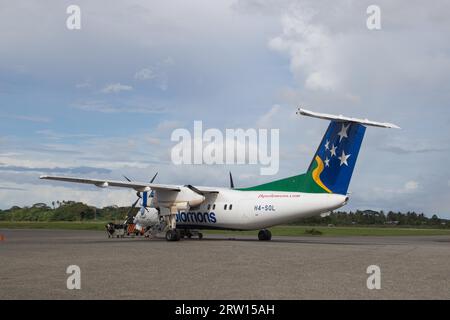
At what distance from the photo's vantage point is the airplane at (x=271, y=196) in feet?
99.0

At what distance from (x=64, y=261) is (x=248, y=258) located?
721 cm

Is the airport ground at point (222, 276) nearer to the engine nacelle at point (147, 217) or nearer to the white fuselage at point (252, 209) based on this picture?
the white fuselage at point (252, 209)

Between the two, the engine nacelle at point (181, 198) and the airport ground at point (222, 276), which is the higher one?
Result: the engine nacelle at point (181, 198)

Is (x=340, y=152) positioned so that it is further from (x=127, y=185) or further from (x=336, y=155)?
(x=127, y=185)

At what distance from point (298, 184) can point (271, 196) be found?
2109mm

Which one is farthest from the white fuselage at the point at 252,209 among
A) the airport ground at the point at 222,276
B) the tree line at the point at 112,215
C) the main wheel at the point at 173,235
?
the tree line at the point at 112,215

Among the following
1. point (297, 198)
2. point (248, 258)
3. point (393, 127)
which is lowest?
point (248, 258)

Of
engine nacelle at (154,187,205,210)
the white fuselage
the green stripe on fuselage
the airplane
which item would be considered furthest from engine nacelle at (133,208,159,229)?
the green stripe on fuselage

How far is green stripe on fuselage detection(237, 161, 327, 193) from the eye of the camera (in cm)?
3094

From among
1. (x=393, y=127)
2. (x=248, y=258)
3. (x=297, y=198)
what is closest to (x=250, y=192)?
(x=297, y=198)

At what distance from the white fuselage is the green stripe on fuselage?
0.97ft

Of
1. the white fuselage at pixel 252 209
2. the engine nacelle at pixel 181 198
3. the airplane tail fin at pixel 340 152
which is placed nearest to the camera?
the airplane tail fin at pixel 340 152
